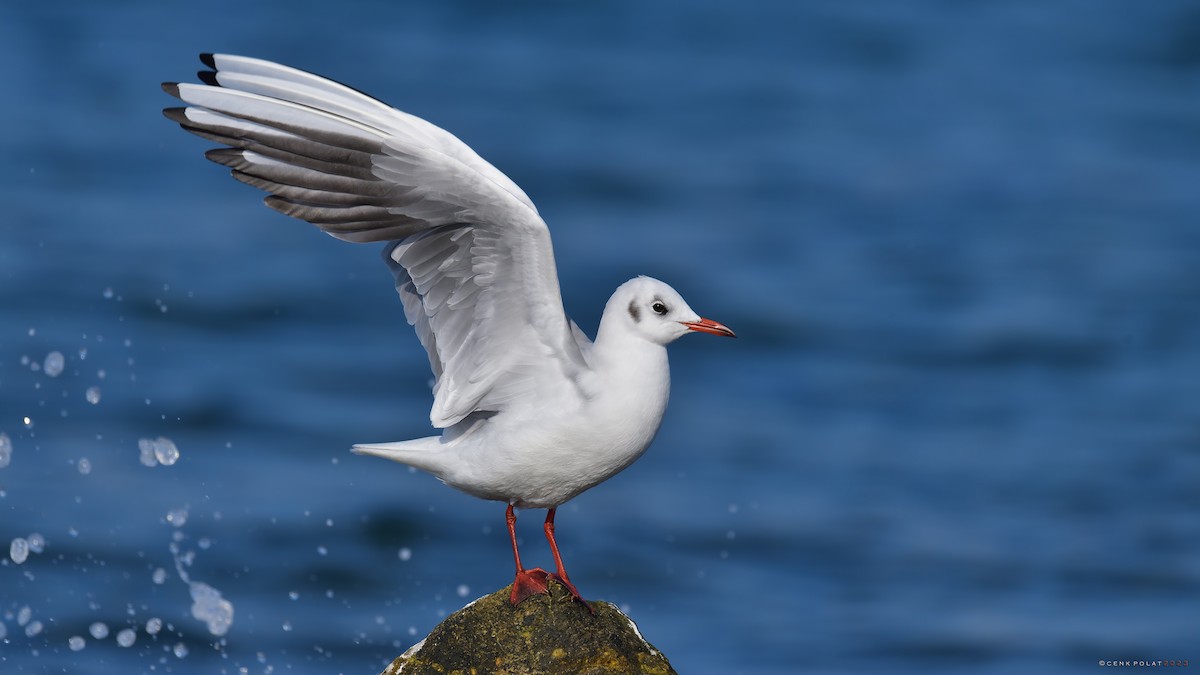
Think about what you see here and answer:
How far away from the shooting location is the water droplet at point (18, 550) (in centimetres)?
1161

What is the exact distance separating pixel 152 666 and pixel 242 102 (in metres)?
Result: 4.98

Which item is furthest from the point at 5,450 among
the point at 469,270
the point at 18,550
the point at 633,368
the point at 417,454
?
the point at 633,368

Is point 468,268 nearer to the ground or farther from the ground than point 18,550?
nearer to the ground

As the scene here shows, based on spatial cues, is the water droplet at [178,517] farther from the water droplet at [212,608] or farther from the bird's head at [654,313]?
the bird's head at [654,313]

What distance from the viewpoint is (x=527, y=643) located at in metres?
6.38

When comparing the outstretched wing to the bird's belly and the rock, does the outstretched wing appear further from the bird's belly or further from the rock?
the rock

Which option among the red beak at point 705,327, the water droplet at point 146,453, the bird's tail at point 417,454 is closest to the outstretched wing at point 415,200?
the bird's tail at point 417,454

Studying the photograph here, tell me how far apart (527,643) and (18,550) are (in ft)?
20.2

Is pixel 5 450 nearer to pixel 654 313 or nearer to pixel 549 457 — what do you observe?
pixel 549 457

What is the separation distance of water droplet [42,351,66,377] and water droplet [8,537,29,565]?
3.15 m

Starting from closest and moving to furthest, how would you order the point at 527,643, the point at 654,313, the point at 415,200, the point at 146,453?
the point at 527,643, the point at 415,200, the point at 654,313, the point at 146,453

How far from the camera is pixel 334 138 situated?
6.76 meters

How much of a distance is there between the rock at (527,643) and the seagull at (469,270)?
0.39 ft

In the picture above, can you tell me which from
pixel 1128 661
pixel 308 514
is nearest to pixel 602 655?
pixel 1128 661
